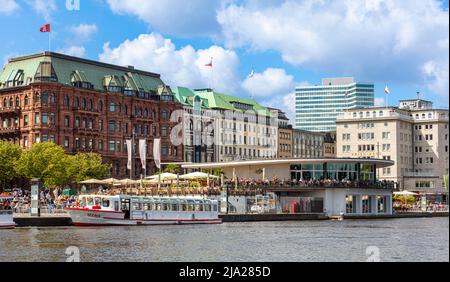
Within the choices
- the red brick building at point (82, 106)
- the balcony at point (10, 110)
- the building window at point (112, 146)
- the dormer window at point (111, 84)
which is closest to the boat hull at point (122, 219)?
the red brick building at point (82, 106)

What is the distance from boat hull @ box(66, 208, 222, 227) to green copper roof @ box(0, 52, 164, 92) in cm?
6075

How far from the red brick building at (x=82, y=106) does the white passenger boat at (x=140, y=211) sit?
2174 inches

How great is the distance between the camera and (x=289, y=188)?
110 meters

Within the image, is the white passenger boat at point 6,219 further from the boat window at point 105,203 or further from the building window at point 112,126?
the building window at point 112,126

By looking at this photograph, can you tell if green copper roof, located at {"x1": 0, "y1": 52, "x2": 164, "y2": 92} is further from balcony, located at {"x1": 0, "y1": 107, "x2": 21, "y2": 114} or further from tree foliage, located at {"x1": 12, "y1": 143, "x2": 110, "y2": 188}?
tree foliage, located at {"x1": 12, "y1": 143, "x2": 110, "y2": 188}

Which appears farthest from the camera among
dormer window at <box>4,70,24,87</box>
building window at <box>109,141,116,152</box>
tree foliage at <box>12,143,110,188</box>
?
building window at <box>109,141,116,152</box>

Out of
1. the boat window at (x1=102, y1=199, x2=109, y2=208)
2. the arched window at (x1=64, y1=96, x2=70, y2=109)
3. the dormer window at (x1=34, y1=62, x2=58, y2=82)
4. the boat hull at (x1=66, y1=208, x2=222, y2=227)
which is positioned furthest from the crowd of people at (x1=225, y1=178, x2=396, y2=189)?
the dormer window at (x1=34, y1=62, x2=58, y2=82)

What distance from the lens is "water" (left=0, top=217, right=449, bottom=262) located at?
44969 mm

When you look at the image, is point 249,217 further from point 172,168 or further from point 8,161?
point 172,168

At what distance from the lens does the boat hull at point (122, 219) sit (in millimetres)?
79250

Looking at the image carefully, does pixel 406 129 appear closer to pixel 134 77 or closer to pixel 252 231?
pixel 134 77

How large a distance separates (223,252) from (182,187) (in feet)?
184

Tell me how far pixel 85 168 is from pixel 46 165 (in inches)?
306

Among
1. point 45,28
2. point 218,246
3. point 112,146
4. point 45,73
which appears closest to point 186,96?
point 112,146
